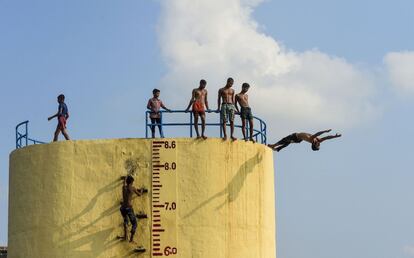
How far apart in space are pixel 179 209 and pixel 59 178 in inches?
130

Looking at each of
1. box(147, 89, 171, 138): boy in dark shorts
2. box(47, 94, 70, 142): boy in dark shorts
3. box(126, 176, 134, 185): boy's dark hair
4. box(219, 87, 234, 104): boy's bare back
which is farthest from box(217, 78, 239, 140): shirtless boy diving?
box(47, 94, 70, 142): boy in dark shorts

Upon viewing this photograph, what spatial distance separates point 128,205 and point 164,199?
94cm

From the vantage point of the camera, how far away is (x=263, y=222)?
23.7 m

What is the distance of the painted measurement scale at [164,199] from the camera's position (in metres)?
22.2

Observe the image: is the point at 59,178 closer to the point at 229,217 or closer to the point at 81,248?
the point at 81,248

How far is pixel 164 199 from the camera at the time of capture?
22.3 meters

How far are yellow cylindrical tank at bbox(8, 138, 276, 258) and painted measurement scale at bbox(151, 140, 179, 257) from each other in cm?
3

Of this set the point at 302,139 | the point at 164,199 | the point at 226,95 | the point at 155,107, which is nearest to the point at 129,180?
the point at 164,199

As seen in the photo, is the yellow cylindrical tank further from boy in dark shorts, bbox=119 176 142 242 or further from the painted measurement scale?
boy in dark shorts, bbox=119 176 142 242

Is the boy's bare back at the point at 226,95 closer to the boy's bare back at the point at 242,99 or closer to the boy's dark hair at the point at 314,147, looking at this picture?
the boy's bare back at the point at 242,99

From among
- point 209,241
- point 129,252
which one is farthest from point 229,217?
point 129,252

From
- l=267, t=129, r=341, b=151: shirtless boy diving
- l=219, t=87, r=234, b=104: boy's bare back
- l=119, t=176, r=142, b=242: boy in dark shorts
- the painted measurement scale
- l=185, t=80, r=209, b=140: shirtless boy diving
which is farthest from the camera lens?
l=267, t=129, r=341, b=151: shirtless boy diving

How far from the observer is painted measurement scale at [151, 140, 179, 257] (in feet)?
72.7

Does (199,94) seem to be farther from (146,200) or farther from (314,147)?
(314,147)
